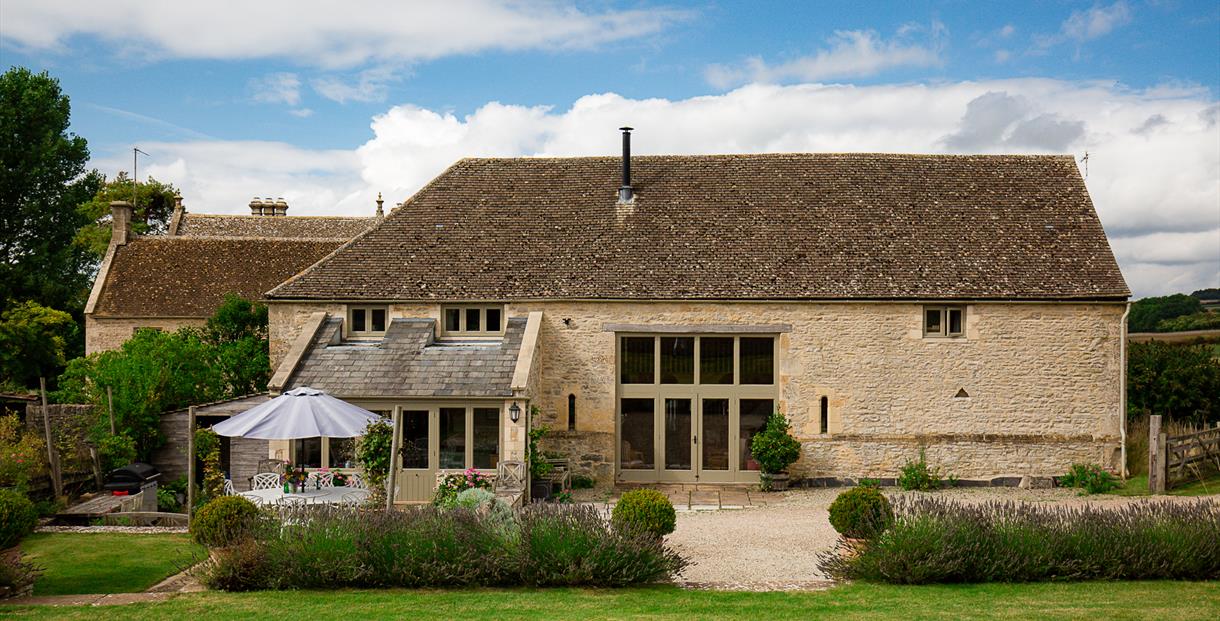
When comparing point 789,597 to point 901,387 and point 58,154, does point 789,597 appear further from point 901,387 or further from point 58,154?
point 58,154

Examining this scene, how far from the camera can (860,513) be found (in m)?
12.8

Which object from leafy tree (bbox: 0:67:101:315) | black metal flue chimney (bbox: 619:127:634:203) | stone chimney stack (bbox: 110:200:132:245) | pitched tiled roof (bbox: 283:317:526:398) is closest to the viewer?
pitched tiled roof (bbox: 283:317:526:398)

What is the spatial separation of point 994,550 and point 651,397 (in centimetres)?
963

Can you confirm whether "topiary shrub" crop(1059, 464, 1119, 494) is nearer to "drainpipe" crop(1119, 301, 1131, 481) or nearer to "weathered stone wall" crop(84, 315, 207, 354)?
"drainpipe" crop(1119, 301, 1131, 481)

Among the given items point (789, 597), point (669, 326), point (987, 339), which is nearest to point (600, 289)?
point (669, 326)

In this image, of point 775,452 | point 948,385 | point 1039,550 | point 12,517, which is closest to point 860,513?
point 1039,550

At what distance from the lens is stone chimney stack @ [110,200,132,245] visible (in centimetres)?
3158

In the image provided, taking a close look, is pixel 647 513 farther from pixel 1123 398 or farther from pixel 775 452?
pixel 1123 398

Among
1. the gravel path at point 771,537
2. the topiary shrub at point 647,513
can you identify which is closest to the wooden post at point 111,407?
the gravel path at point 771,537

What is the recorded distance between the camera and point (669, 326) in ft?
66.4

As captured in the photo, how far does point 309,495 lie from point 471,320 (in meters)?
6.44

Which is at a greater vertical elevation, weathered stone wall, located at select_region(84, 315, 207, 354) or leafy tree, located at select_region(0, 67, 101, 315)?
leafy tree, located at select_region(0, 67, 101, 315)

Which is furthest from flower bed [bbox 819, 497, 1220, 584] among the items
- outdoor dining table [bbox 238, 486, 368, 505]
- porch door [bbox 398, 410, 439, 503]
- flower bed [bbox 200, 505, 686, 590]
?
porch door [bbox 398, 410, 439, 503]

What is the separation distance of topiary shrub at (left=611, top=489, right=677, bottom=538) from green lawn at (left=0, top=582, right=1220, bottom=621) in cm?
128
